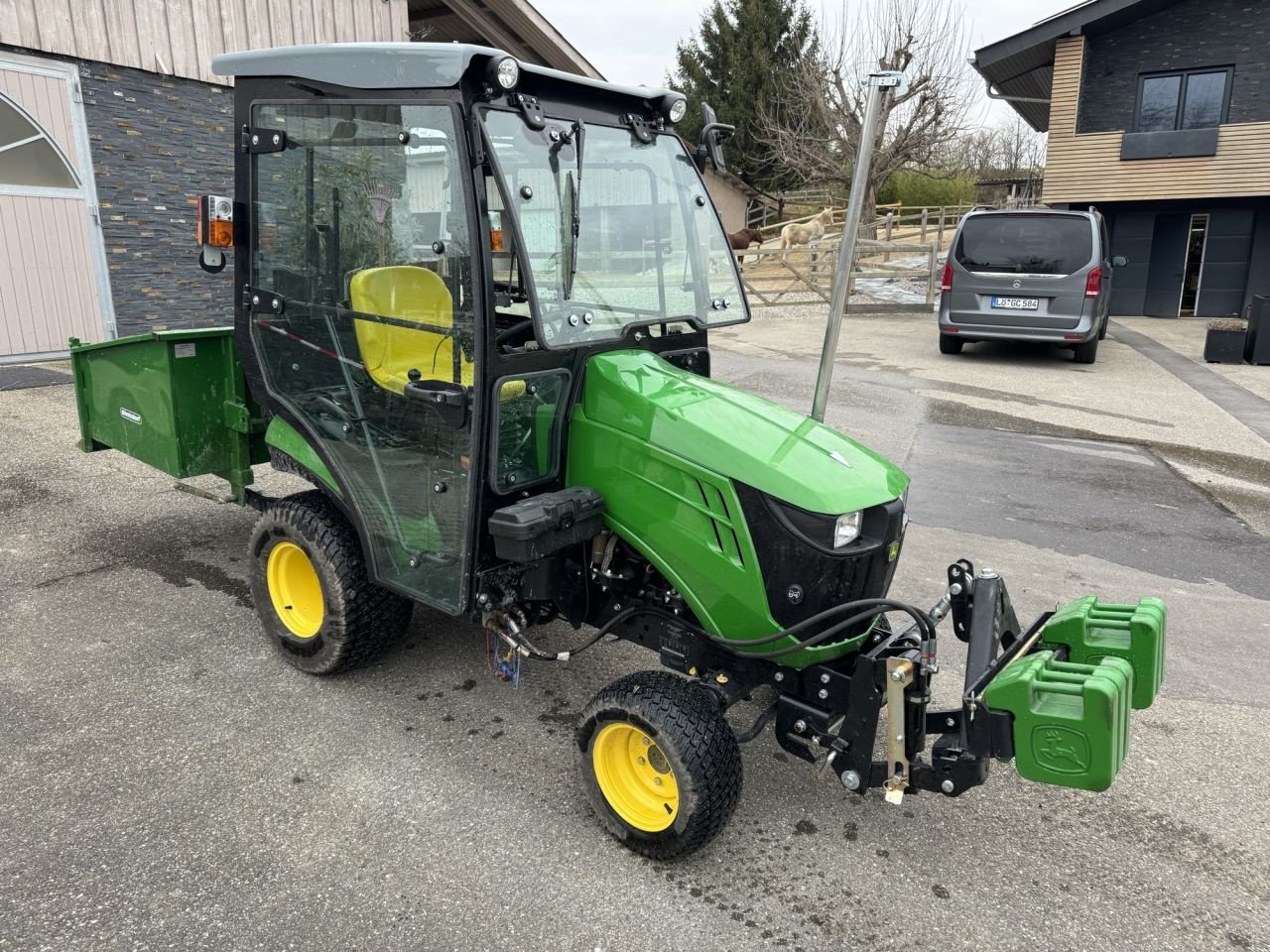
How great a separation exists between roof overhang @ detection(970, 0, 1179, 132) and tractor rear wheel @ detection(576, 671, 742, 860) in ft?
59.2

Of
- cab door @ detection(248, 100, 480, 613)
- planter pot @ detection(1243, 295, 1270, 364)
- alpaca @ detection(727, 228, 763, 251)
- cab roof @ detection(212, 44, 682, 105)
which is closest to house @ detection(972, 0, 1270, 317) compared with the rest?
planter pot @ detection(1243, 295, 1270, 364)

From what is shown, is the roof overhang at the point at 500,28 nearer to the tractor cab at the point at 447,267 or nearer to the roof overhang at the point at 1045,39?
the tractor cab at the point at 447,267

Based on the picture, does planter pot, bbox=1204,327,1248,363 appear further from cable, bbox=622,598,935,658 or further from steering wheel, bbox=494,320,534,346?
steering wheel, bbox=494,320,534,346

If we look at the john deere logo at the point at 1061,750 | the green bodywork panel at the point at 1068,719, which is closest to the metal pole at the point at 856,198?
the green bodywork panel at the point at 1068,719

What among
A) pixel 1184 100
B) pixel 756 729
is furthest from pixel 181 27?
pixel 1184 100

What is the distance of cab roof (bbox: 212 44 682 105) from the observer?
2.76 m

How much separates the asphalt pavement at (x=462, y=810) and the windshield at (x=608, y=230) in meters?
1.53

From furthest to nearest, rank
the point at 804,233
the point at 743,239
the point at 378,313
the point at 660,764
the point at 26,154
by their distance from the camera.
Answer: the point at 743,239 < the point at 804,233 < the point at 26,154 < the point at 378,313 < the point at 660,764

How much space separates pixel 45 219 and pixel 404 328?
693 centimetres

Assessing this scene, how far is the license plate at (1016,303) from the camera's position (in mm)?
11258

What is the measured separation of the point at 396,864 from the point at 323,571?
120 centimetres

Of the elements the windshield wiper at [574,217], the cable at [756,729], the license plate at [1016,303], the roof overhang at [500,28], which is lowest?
the cable at [756,729]

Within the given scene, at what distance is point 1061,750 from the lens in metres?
2.25

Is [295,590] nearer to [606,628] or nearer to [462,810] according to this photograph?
[462,810]
